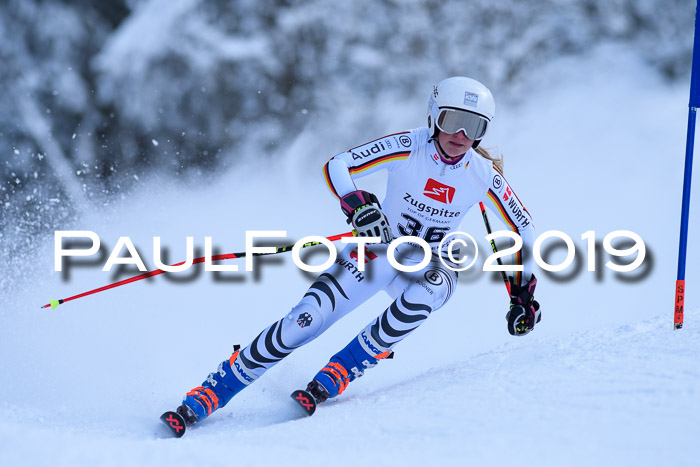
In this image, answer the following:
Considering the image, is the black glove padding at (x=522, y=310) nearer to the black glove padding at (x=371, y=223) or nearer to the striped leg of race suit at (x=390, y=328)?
the striped leg of race suit at (x=390, y=328)

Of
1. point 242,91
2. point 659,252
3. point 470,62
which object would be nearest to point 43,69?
point 242,91

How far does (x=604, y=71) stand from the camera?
510 inches

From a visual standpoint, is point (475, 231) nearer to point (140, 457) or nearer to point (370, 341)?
point (370, 341)

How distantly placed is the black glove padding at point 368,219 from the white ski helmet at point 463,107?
54 cm

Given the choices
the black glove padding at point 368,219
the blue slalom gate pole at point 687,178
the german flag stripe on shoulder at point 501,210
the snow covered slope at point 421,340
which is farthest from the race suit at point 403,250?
the blue slalom gate pole at point 687,178

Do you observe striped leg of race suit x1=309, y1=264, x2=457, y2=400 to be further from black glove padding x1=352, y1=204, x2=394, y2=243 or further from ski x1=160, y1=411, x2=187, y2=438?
ski x1=160, y1=411, x2=187, y2=438

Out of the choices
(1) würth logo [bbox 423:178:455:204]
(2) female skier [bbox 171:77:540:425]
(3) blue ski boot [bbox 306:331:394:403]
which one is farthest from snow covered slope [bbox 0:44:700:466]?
(1) würth logo [bbox 423:178:455:204]

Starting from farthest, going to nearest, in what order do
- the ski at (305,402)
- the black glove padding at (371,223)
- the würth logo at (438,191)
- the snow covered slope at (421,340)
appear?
the würth logo at (438,191), the ski at (305,402), the black glove padding at (371,223), the snow covered slope at (421,340)

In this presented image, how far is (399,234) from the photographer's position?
3.62 metres

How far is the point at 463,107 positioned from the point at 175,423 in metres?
1.94

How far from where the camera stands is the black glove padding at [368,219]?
314 centimetres

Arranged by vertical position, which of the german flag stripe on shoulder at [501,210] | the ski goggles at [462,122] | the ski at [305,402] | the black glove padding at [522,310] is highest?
the ski goggles at [462,122]

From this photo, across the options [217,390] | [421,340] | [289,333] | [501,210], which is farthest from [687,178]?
[421,340]

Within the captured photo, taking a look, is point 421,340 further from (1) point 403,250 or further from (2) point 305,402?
(2) point 305,402
